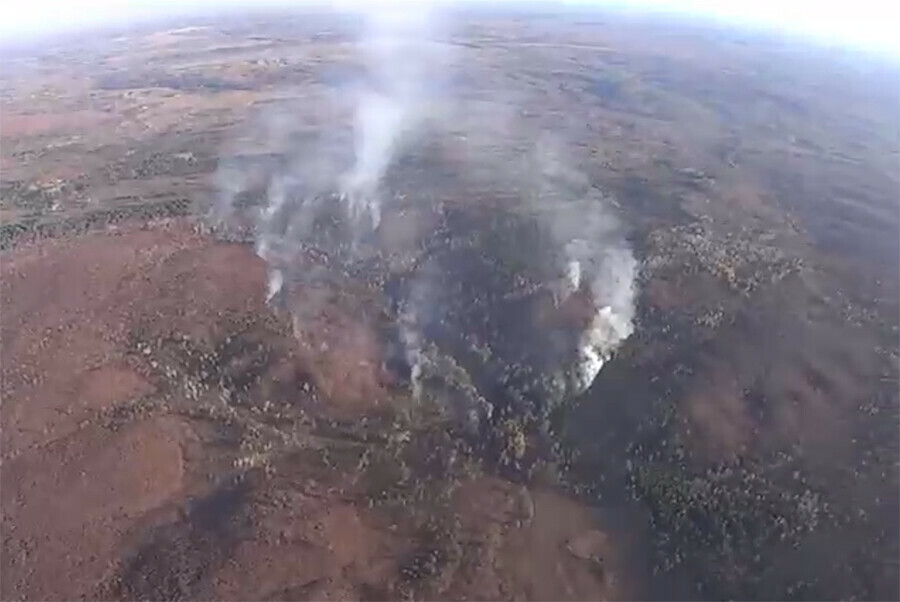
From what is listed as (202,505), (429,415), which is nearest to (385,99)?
(429,415)

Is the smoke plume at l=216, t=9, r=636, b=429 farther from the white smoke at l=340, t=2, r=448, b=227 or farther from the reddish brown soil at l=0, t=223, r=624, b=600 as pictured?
the reddish brown soil at l=0, t=223, r=624, b=600

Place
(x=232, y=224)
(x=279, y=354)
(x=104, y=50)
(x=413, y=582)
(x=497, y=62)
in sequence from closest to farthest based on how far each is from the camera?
(x=413, y=582), (x=279, y=354), (x=232, y=224), (x=497, y=62), (x=104, y=50)

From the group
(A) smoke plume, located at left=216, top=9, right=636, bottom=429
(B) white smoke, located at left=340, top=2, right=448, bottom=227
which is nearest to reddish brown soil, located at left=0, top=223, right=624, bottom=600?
(A) smoke plume, located at left=216, top=9, right=636, bottom=429

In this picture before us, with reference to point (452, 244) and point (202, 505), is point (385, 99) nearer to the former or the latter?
point (452, 244)

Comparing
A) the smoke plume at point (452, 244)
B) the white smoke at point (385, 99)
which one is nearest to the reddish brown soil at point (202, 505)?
the smoke plume at point (452, 244)

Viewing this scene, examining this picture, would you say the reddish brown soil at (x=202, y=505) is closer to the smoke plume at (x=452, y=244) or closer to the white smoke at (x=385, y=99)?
the smoke plume at (x=452, y=244)

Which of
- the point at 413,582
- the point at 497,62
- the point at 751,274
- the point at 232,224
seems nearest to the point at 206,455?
the point at 413,582

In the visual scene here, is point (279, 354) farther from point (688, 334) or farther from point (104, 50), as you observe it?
point (104, 50)

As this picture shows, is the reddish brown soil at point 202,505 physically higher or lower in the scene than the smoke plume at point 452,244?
lower
